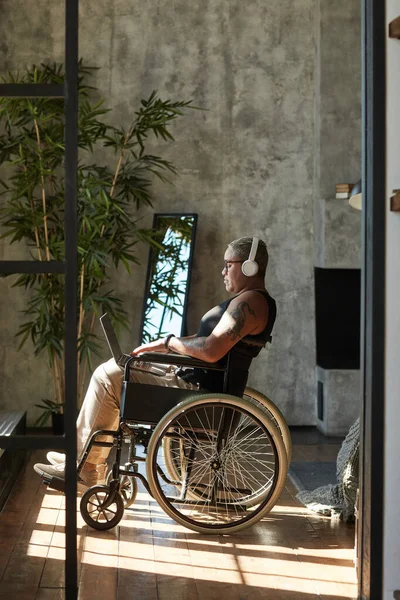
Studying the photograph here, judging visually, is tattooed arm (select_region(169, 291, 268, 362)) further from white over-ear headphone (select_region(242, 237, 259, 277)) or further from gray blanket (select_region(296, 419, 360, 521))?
gray blanket (select_region(296, 419, 360, 521))

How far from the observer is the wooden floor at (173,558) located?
11.0 ft

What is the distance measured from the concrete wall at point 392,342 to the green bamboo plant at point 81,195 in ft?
11.7

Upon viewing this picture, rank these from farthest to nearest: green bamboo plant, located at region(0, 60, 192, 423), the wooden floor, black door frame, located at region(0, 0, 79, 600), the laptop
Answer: green bamboo plant, located at region(0, 60, 192, 423)
the laptop
the wooden floor
black door frame, located at region(0, 0, 79, 600)

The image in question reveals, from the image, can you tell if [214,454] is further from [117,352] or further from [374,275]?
[374,275]

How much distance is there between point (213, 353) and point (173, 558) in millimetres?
915

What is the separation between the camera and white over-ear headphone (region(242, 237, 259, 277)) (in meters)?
4.27

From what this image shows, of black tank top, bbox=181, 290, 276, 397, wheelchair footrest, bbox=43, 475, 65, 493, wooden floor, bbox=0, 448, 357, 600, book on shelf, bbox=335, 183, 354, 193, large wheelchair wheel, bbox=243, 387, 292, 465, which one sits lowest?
wooden floor, bbox=0, 448, 357, 600

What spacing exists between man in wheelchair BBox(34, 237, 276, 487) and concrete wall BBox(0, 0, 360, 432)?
8.45 feet

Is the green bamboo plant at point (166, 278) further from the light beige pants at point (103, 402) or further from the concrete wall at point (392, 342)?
the concrete wall at point (392, 342)

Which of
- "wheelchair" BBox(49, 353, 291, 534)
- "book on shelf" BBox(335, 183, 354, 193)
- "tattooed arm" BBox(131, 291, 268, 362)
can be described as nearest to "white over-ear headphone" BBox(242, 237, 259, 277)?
"tattooed arm" BBox(131, 291, 268, 362)

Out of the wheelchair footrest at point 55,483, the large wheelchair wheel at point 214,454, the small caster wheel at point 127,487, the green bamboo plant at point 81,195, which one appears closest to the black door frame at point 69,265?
the wheelchair footrest at point 55,483

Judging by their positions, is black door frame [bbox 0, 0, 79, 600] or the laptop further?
the laptop

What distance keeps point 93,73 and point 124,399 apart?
3.53 meters

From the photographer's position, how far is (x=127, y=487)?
13.6ft
